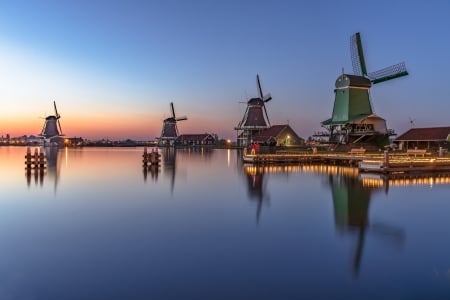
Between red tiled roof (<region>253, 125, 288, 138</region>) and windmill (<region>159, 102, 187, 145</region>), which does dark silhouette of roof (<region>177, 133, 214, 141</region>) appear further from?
red tiled roof (<region>253, 125, 288, 138</region>)

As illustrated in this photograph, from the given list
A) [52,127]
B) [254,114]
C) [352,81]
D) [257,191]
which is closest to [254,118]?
[254,114]

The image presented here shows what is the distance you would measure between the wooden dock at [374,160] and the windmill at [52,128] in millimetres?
64730

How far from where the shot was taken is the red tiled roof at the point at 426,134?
33972mm

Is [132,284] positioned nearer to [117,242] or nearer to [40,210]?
[117,242]

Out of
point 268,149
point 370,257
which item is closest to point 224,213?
point 370,257

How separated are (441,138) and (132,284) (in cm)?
3484

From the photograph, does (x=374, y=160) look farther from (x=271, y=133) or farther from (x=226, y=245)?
(x=271, y=133)

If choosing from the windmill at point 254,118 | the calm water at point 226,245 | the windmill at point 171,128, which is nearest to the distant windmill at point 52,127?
the windmill at point 171,128

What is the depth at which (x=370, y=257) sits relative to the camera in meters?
6.86

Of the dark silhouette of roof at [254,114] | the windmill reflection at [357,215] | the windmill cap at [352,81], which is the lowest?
the windmill reflection at [357,215]

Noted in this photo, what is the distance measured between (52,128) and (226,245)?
8444 cm

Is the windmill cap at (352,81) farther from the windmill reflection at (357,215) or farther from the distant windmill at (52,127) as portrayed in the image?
the distant windmill at (52,127)

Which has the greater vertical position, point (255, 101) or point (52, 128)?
point (255, 101)

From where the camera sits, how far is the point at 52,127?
83.1 m
